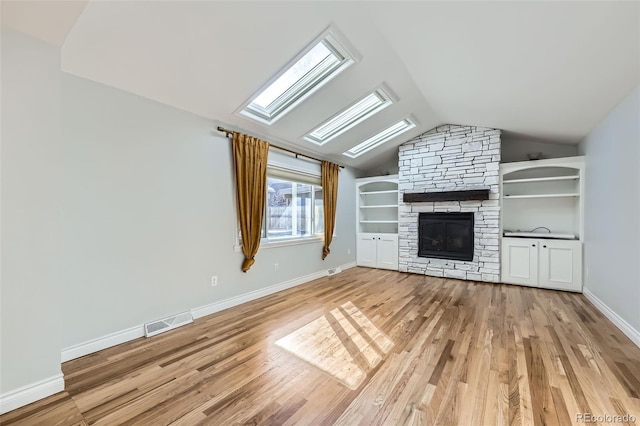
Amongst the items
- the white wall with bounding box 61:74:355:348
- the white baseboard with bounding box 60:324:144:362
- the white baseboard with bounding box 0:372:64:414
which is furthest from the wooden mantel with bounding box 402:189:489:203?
the white baseboard with bounding box 0:372:64:414

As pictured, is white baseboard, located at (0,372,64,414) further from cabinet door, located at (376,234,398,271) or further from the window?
cabinet door, located at (376,234,398,271)

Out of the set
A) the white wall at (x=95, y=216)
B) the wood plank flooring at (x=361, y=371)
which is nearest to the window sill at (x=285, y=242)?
the white wall at (x=95, y=216)

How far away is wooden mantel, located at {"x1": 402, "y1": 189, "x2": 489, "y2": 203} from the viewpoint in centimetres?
468

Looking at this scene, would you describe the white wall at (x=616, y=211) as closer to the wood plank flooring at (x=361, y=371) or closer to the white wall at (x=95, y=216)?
the wood plank flooring at (x=361, y=371)

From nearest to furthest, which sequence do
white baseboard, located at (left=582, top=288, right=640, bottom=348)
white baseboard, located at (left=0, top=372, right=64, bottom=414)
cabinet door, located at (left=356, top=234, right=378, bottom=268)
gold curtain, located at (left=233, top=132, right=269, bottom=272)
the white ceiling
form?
white baseboard, located at (left=0, top=372, right=64, bottom=414), the white ceiling, white baseboard, located at (left=582, top=288, right=640, bottom=348), gold curtain, located at (left=233, top=132, right=269, bottom=272), cabinet door, located at (left=356, top=234, right=378, bottom=268)

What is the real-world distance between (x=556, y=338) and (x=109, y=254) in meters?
4.24

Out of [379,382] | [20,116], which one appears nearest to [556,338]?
[379,382]

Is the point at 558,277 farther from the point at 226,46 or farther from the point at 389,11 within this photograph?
the point at 226,46

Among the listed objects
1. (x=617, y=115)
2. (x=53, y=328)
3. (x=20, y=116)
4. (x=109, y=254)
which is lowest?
(x=53, y=328)

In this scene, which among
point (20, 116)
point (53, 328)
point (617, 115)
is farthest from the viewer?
point (617, 115)

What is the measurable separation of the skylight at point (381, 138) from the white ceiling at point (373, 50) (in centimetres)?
142

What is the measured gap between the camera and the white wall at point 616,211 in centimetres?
256

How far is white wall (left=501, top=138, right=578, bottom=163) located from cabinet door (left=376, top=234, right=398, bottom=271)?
2640mm

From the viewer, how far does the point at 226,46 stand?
2352mm
